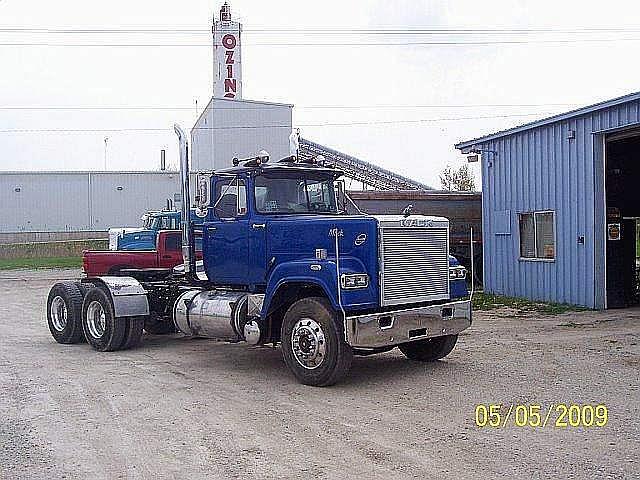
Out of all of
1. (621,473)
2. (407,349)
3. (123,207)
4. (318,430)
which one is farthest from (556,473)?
(123,207)

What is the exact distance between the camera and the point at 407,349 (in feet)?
38.3

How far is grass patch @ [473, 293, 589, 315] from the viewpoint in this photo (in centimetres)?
1758

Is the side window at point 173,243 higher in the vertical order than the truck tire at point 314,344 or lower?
higher

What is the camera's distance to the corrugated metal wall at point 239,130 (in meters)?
39.5

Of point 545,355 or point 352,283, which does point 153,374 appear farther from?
point 545,355

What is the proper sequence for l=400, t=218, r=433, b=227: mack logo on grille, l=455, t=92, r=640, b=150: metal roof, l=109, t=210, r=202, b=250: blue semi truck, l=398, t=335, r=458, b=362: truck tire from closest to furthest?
l=400, t=218, r=433, b=227: mack logo on grille, l=398, t=335, r=458, b=362: truck tire, l=455, t=92, r=640, b=150: metal roof, l=109, t=210, r=202, b=250: blue semi truck

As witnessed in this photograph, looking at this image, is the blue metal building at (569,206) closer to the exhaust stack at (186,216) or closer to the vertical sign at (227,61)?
the exhaust stack at (186,216)

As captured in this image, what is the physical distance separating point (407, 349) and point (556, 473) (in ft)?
17.2

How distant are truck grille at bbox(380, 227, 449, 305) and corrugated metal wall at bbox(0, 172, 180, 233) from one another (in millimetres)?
51631

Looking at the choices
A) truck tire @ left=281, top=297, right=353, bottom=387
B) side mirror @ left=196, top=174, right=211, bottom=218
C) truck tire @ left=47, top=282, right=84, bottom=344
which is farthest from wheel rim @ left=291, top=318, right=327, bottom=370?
truck tire @ left=47, top=282, right=84, bottom=344

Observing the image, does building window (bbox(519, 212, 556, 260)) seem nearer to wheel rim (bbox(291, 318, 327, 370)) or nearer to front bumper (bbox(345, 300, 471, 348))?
front bumper (bbox(345, 300, 471, 348))

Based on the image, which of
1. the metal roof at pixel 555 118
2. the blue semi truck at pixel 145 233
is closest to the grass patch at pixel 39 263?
the blue semi truck at pixel 145 233

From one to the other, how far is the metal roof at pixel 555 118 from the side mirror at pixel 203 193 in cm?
875

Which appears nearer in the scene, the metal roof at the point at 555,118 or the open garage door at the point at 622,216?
the metal roof at the point at 555,118
